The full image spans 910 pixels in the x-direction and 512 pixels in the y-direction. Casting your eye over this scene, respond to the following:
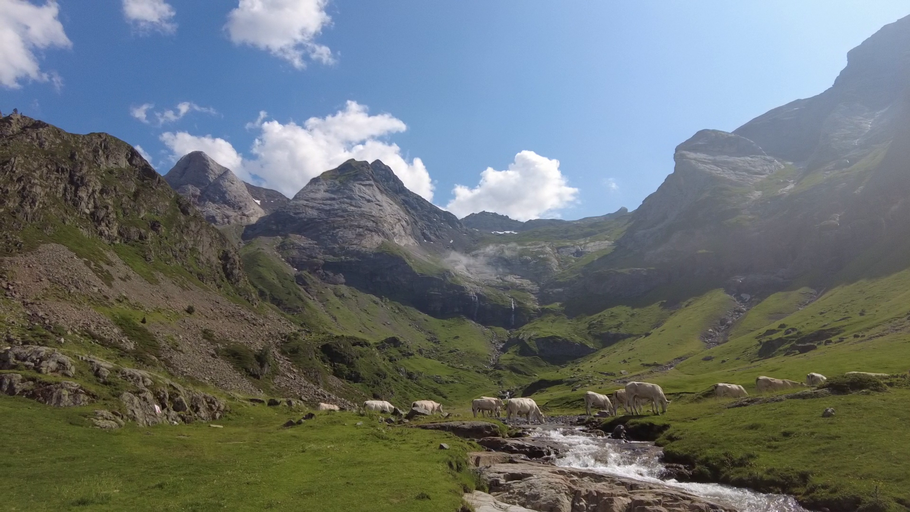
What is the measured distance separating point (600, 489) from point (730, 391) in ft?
163

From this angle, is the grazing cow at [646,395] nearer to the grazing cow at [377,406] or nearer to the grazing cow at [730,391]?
the grazing cow at [730,391]

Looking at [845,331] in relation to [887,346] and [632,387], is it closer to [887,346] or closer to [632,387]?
[887,346]

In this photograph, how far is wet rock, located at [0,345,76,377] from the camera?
43500 mm

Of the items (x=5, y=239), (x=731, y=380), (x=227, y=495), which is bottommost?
(x=731, y=380)

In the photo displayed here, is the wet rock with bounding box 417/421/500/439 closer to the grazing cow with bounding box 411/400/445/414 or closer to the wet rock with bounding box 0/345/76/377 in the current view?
→ the grazing cow with bounding box 411/400/445/414

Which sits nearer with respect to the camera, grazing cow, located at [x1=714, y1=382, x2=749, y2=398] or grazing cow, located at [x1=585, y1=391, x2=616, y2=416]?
grazing cow, located at [x1=714, y1=382, x2=749, y2=398]

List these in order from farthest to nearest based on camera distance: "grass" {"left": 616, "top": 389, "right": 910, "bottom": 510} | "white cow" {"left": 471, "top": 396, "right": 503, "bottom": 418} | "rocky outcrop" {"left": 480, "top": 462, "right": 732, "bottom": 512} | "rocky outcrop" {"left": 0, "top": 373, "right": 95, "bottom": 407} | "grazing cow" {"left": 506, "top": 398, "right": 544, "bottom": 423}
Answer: "white cow" {"left": 471, "top": 396, "right": 503, "bottom": 418} → "grazing cow" {"left": 506, "top": 398, "right": 544, "bottom": 423} → "rocky outcrop" {"left": 0, "top": 373, "right": 95, "bottom": 407} → "rocky outcrop" {"left": 480, "top": 462, "right": 732, "bottom": 512} → "grass" {"left": 616, "top": 389, "right": 910, "bottom": 510}

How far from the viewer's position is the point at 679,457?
39.7 meters

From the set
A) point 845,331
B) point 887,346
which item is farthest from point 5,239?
point 845,331

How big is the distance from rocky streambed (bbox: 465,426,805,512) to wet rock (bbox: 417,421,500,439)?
777 cm

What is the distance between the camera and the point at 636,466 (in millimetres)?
39969

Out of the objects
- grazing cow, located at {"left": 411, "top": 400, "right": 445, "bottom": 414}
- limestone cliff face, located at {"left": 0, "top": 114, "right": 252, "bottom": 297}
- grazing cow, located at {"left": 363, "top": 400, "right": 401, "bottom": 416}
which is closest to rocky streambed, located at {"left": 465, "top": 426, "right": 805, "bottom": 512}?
grazing cow, located at {"left": 411, "top": 400, "right": 445, "bottom": 414}

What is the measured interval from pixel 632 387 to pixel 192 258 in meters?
169

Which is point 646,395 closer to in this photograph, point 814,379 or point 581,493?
point 814,379
